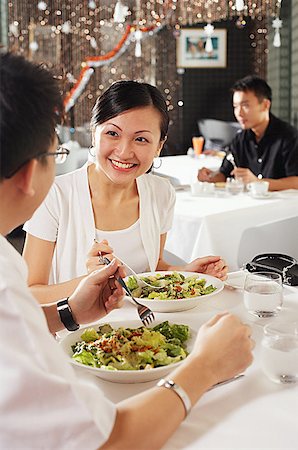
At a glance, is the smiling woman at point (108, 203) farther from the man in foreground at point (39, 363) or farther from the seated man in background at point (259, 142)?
the seated man in background at point (259, 142)

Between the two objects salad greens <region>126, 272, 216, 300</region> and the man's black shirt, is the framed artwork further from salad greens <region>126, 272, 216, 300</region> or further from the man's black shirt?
salad greens <region>126, 272, 216, 300</region>

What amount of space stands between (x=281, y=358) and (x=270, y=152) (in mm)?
3271

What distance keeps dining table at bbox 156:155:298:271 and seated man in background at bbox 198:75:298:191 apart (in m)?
0.67

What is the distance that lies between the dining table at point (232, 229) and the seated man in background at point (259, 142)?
2.21ft

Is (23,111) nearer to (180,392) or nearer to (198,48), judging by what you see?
(180,392)

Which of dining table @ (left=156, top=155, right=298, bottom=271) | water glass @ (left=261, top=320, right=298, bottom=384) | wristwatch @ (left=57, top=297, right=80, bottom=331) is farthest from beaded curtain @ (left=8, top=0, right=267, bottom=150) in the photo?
water glass @ (left=261, top=320, right=298, bottom=384)

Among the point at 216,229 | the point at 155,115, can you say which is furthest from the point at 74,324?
the point at 216,229

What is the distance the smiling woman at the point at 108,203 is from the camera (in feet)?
6.72

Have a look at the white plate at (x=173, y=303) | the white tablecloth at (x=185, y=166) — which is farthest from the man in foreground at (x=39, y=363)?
the white tablecloth at (x=185, y=166)

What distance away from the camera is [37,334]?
2.83 feet

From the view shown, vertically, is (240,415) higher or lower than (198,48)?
lower

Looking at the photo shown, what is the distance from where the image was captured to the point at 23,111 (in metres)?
0.90

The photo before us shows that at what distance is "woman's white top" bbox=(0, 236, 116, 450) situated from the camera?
2.71 feet

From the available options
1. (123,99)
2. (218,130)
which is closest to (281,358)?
(123,99)
